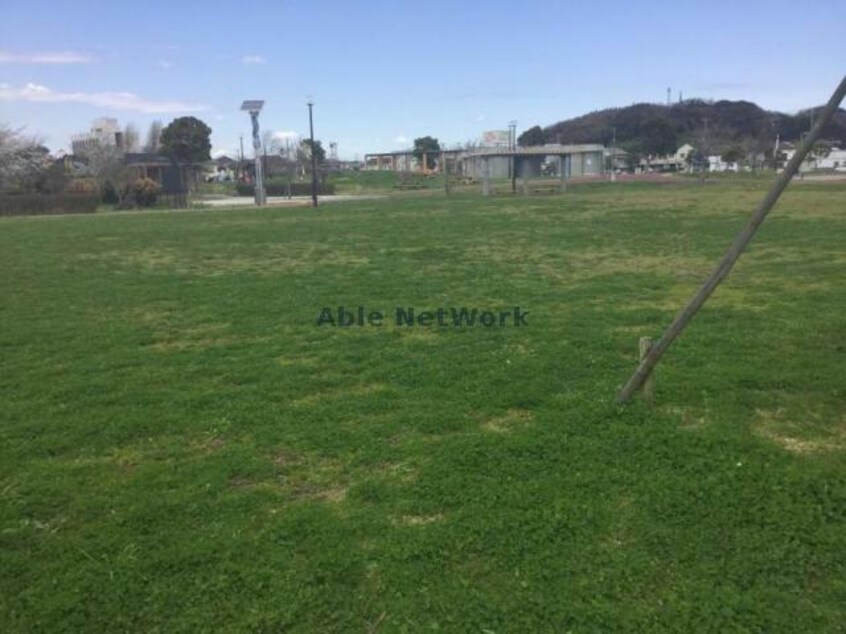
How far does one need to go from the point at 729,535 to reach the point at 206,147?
8901 centimetres

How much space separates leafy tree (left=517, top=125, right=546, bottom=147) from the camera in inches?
4478

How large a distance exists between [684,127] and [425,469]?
109 metres

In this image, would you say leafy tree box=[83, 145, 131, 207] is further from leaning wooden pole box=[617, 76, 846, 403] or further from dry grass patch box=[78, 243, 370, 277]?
leaning wooden pole box=[617, 76, 846, 403]

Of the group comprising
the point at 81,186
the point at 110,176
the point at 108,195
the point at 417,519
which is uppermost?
the point at 110,176

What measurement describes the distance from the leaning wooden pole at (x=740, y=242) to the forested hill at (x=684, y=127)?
232 ft

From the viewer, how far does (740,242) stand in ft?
13.2

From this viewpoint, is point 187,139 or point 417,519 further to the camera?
point 187,139

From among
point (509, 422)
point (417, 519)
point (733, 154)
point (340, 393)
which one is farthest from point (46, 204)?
point (733, 154)

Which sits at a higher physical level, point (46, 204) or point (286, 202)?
point (46, 204)

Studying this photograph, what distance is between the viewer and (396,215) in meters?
25.0

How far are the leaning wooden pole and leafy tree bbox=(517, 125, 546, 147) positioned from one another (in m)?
113

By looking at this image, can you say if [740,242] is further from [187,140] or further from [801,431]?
[187,140]

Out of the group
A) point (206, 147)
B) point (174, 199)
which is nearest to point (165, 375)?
point (174, 199)

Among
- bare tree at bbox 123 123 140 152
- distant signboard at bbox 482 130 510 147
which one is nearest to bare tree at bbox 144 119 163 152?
bare tree at bbox 123 123 140 152
